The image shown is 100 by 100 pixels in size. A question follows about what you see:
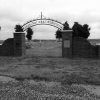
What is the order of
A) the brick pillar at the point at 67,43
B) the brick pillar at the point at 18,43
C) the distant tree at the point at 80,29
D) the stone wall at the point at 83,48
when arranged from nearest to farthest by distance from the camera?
the stone wall at the point at 83,48 < the brick pillar at the point at 67,43 < the brick pillar at the point at 18,43 < the distant tree at the point at 80,29

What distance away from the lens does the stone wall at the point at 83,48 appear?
15875 millimetres

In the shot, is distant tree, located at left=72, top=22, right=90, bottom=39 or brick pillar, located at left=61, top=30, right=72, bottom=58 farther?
distant tree, located at left=72, top=22, right=90, bottom=39

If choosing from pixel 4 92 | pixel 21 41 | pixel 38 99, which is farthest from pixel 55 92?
pixel 21 41

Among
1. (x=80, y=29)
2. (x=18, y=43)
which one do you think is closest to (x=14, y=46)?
(x=18, y=43)

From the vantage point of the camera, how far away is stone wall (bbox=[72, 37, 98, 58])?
15.9 metres

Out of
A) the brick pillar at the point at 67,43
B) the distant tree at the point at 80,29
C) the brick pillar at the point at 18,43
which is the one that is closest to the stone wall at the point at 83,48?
the brick pillar at the point at 67,43

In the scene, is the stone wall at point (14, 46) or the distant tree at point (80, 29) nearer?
the stone wall at point (14, 46)

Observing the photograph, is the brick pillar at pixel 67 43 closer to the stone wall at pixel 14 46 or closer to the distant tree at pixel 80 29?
the stone wall at pixel 14 46

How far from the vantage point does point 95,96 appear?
6062 millimetres

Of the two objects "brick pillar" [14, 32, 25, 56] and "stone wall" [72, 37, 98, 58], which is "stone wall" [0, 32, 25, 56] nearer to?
"brick pillar" [14, 32, 25, 56]

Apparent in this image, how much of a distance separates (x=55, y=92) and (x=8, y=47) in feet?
39.1

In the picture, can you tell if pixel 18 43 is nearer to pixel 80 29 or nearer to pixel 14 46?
pixel 14 46

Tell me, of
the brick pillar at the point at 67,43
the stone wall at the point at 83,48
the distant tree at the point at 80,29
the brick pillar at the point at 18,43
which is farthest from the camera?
the distant tree at the point at 80,29

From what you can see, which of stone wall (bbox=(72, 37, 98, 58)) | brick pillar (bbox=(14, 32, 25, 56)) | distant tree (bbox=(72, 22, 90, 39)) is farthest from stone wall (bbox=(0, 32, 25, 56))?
distant tree (bbox=(72, 22, 90, 39))
